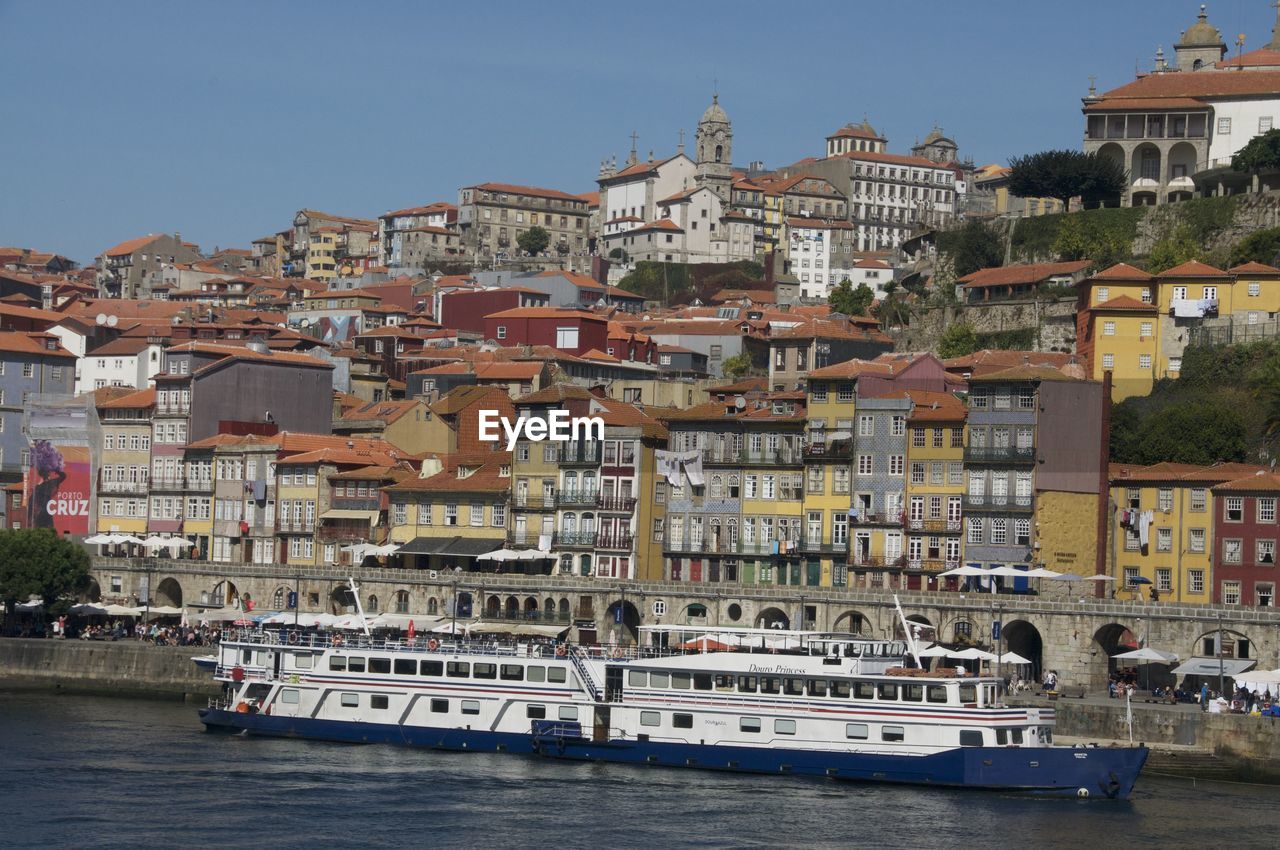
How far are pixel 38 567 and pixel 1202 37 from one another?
260ft

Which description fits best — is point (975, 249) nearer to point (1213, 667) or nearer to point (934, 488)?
point (934, 488)

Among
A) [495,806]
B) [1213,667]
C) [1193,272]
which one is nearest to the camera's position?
[495,806]

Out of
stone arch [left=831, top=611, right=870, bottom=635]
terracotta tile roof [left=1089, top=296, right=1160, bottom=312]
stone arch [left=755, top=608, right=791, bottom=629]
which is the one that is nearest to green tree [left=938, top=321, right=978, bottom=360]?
terracotta tile roof [left=1089, top=296, right=1160, bottom=312]

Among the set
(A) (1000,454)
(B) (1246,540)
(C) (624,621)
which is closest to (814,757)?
(A) (1000,454)

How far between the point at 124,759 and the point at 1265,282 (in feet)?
171

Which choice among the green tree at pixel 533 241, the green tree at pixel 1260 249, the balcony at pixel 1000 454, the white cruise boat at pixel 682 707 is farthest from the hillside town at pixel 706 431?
the green tree at pixel 533 241

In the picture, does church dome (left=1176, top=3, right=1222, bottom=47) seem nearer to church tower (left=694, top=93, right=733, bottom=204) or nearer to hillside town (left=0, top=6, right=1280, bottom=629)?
hillside town (left=0, top=6, right=1280, bottom=629)

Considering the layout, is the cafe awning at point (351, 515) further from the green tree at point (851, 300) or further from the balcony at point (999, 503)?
the green tree at point (851, 300)

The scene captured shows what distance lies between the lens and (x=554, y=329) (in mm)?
121000

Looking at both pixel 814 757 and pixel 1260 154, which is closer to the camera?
pixel 814 757

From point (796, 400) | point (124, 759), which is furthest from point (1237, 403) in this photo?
point (124, 759)

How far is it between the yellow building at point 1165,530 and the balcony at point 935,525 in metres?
5.32

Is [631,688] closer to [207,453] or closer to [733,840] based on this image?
[733,840]

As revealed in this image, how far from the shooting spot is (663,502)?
8056 cm
